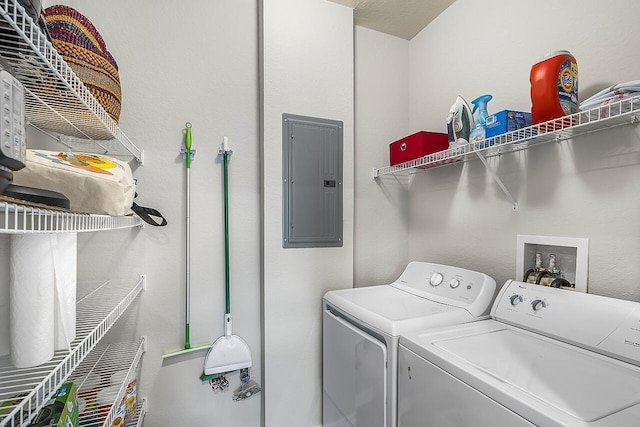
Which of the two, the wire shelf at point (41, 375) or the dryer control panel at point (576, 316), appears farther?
the dryer control panel at point (576, 316)

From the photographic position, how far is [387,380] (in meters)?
1.19

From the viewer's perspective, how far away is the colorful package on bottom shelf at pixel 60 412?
2.37 feet

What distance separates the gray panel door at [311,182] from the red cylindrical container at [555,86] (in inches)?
42.8

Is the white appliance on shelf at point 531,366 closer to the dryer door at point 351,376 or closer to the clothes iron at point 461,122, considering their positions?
the dryer door at point 351,376

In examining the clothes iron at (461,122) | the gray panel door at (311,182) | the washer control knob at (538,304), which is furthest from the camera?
the gray panel door at (311,182)

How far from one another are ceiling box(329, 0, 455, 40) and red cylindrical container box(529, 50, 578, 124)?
1.11m

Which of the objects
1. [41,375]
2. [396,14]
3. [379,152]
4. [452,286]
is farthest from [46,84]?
[396,14]

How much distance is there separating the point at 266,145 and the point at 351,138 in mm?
581

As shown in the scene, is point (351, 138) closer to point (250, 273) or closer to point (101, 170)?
point (250, 273)

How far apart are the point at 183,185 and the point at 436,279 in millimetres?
1546

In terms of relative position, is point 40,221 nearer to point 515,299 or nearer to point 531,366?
point 531,366

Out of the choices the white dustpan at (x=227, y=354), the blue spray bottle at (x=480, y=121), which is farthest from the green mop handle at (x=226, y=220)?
the blue spray bottle at (x=480, y=121)

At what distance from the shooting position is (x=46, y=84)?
70 cm

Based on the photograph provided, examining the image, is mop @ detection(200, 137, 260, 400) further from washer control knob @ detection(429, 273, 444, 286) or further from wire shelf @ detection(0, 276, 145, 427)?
washer control knob @ detection(429, 273, 444, 286)
